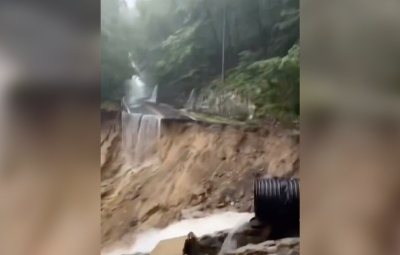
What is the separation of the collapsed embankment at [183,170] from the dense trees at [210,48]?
0.33 feet

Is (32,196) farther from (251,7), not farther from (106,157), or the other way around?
(251,7)

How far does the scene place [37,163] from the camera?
52.1 inches

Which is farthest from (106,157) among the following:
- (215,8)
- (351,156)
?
(351,156)

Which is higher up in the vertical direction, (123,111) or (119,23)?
(119,23)

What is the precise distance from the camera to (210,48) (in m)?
1.36

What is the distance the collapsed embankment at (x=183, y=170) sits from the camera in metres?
1.34

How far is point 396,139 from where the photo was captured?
1351 mm

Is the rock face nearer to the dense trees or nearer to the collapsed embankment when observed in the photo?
the collapsed embankment

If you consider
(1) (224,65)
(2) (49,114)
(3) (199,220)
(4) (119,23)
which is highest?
(4) (119,23)

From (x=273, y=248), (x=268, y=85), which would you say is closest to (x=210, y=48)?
(x=268, y=85)

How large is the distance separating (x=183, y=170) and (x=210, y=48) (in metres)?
0.38

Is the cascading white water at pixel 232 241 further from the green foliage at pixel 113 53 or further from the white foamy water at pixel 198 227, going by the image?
the green foliage at pixel 113 53

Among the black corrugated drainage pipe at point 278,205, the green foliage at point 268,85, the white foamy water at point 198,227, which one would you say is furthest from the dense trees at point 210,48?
the white foamy water at point 198,227

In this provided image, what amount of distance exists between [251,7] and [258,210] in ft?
2.01
